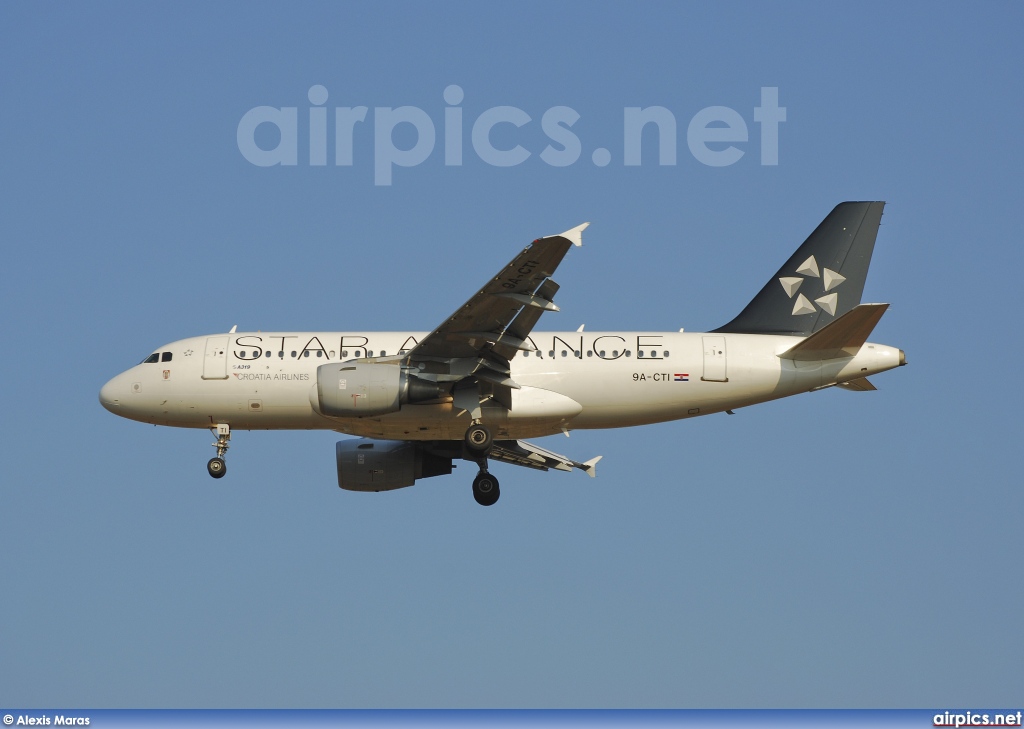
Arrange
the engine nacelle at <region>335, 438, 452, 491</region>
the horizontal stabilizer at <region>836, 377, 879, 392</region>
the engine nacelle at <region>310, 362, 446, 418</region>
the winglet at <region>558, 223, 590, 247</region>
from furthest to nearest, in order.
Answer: the engine nacelle at <region>335, 438, 452, 491</region>
the horizontal stabilizer at <region>836, 377, 879, 392</region>
the engine nacelle at <region>310, 362, 446, 418</region>
the winglet at <region>558, 223, 590, 247</region>

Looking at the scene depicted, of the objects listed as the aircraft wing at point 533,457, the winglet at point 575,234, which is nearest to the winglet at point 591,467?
the aircraft wing at point 533,457

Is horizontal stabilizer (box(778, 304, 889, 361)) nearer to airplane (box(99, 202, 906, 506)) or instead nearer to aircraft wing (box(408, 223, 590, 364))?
airplane (box(99, 202, 906, 506))

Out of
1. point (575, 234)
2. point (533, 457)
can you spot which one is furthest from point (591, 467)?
point (575, 234)

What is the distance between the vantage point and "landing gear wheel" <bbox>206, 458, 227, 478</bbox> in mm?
42750

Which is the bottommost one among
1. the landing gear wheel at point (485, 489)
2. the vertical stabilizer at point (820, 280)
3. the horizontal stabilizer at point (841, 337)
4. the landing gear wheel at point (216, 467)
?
the landing gear wheel at point (485, 489)

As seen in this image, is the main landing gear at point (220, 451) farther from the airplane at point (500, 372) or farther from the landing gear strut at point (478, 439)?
the landing gear strut at point (478, 439)

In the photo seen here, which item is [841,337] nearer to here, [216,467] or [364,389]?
[364,389]

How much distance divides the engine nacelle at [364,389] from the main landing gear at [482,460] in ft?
6.26

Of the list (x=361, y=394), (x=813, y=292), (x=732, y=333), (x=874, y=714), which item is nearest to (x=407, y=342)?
(x=361, y=394)

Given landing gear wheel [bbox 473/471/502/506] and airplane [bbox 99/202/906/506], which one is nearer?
airplane [bbox 99/202/906/506]

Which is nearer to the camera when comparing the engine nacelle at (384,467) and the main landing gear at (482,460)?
the main landing gear at (482,460)

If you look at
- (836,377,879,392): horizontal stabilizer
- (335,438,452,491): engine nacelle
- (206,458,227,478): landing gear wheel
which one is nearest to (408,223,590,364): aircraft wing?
(335,438,452,491): engine nacelle

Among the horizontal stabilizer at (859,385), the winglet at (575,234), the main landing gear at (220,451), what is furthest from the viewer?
the main landing gear at (220,451)

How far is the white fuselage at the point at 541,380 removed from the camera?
4059 centimetres
